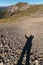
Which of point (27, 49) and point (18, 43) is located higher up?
point (18, 43)

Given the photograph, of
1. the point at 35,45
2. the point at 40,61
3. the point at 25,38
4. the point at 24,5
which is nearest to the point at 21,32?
the point at 25,38

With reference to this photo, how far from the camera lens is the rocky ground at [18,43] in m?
30.3

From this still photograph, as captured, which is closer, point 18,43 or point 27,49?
point 27,49

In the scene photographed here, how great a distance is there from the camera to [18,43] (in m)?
32.9

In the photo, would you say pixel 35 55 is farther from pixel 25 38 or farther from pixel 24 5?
pixel 24 5

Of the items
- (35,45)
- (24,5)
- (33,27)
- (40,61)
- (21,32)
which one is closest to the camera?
(40,61)

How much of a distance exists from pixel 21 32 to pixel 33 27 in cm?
310

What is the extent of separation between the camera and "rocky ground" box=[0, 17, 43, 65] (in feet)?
99.6

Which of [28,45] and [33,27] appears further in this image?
[33,27]

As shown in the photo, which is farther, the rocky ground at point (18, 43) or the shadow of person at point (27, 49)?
the shadow of person at point (27, 49)

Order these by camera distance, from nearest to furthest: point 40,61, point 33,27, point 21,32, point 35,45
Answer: point 40,61
point 35,45
point 21,32
point 33,27

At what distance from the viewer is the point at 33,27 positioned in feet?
121

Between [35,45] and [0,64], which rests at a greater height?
[35,45]

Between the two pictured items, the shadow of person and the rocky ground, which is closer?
the rocky ground
